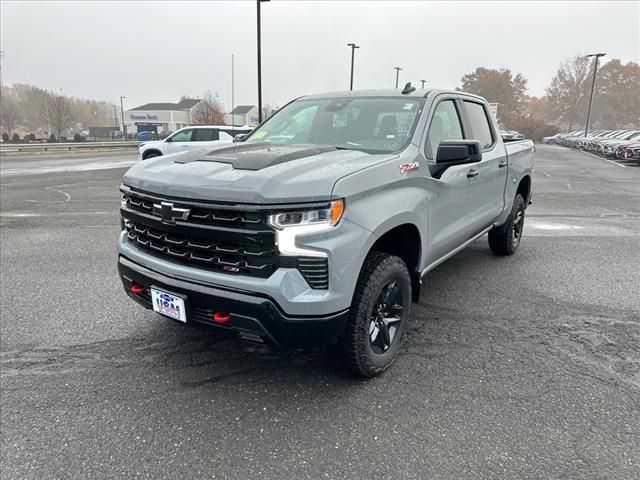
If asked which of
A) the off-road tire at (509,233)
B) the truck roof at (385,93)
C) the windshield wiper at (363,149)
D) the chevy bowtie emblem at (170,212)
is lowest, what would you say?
the off-road tire at (509,233)

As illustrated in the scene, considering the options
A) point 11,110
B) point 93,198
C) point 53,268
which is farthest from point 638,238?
point 11,110

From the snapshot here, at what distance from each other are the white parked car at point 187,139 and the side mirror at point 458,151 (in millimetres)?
14441

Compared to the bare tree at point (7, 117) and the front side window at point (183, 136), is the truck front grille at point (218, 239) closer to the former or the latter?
the front side window at point (183, 136)

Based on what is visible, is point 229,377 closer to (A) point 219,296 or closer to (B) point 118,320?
(A) point 219,296

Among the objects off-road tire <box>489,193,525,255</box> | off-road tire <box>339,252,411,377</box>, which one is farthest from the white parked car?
off-road tire <box>339,252,411,377</box>

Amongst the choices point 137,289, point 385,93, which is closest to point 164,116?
point 385,93

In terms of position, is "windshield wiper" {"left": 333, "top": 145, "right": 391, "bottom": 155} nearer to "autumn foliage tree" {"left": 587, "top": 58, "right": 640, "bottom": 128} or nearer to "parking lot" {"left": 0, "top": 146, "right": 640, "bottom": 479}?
"parking lot" {"left": 0, "top": 146, "right": 640, "bottom": 479}

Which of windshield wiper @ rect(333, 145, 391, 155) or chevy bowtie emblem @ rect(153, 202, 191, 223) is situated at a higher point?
windshield wiper @ rect(333, 145, 391, 155)

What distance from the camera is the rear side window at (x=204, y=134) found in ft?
57.0

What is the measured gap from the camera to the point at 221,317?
257 centimetres

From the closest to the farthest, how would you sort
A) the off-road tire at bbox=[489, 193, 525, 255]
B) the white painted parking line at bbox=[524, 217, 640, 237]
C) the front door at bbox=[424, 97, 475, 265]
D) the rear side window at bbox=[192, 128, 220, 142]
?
the front door at bbox=[424, 97, 475, 265]
the off-road tire at bbox=[489, 193, 525, 255]
the white painted parking line at bbox=[524, 217, 640, 237]
the rear side window at bbox=[192, 128, 220, 142]

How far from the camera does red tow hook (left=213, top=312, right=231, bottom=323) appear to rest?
2.55 metres

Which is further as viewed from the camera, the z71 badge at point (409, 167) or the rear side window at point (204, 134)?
the rear side window at point (204, 134)

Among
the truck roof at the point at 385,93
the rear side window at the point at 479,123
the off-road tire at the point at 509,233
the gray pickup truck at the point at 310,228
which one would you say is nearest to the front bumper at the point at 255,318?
the gray pickup truck at the point at 310,228
